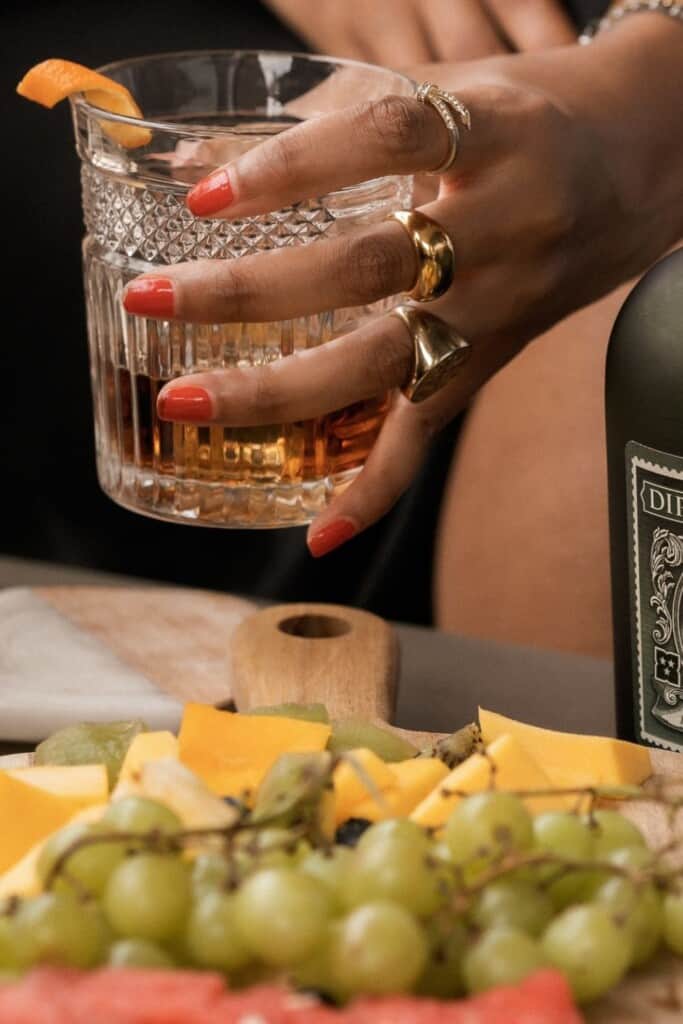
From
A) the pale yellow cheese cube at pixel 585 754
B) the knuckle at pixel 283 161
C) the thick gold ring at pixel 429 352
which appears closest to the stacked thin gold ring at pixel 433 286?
the thick gold ring at pixel 429 352

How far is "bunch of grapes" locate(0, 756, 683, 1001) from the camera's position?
0.49 m

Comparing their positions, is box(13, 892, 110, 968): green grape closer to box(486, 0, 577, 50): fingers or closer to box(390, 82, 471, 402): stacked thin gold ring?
box(390, 82, 471, 402): stacked thin gold ring

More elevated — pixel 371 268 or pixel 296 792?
pixel 371 268

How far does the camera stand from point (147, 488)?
85 centimetres

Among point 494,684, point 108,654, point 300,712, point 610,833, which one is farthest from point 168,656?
point 610,833

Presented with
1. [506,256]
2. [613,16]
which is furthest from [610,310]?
[506,256]

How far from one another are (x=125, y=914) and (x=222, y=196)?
1.22 ft

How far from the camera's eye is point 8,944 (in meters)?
0.50

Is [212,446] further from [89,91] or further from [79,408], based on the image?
[79,408]

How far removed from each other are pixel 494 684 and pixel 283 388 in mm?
355

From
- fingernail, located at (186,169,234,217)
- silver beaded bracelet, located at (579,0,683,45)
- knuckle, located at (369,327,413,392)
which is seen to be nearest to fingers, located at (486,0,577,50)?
silver beaded bracelet, located at (579,0,683,45)

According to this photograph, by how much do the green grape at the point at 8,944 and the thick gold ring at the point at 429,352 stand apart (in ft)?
1.49

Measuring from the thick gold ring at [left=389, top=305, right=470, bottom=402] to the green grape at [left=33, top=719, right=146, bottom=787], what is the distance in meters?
0.26

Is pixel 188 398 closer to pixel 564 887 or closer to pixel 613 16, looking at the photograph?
pixel 564 887
